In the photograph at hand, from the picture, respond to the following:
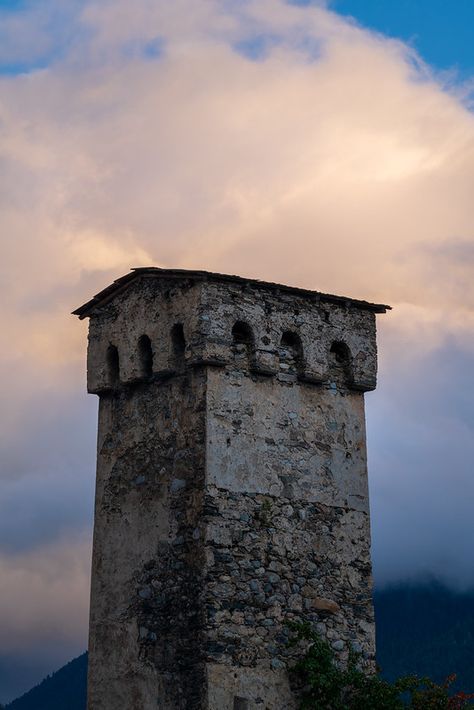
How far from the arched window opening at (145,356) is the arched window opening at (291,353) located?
1688 mm

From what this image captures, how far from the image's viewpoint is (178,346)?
1570 centimetres

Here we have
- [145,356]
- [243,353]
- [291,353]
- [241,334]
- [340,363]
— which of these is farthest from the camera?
[340,363]

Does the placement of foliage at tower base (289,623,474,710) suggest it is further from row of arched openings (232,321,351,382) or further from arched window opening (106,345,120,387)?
arched window opening (106,345,120,387)

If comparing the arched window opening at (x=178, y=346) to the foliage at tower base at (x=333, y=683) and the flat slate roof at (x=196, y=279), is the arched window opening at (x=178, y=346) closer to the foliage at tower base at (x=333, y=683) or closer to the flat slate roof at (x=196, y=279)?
the flat slate roof at (x=196, y=279)

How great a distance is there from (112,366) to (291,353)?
2.51m

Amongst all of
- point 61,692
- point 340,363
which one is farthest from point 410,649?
point 340,363

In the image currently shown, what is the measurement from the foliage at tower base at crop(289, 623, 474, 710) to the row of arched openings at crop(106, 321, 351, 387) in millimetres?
3254

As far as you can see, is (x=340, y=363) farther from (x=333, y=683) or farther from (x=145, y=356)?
(x=333, y=683)

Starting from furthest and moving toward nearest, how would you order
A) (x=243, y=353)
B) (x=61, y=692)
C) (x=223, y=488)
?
(x=61, y=692), (x=243, y=353), (x=223, y=488)

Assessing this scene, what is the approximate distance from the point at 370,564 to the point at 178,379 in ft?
11.2

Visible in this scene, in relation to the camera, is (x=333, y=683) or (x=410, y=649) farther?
(x=410, y=649)

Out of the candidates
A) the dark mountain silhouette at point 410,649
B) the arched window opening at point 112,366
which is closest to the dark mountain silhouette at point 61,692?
the dark mountain silhouette at point 410,649

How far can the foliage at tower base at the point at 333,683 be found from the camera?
14805 millimetres

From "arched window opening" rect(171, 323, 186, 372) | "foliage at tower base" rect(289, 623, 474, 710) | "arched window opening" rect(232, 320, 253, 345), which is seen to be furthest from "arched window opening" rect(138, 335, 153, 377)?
"foliage at tower base" rect(289, 623, 474, 710)
